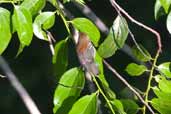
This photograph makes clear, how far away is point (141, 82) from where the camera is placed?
5.21ft

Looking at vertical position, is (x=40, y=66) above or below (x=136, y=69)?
below

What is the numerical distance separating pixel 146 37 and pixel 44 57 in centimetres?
44

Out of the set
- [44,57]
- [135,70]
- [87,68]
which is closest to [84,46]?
[87,68]

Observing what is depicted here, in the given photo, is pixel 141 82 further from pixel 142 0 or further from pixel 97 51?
pixel 97 51

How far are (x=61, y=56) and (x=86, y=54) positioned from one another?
6 cm

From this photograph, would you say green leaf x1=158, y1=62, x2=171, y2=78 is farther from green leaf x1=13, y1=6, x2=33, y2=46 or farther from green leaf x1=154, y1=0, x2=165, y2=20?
green leaf x1=13, y1=6, x2=33, y2=46

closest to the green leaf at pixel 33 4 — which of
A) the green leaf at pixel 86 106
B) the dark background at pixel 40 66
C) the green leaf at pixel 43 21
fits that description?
the green leaf at pixel 43 21

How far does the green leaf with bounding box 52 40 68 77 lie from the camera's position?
27.5 inches

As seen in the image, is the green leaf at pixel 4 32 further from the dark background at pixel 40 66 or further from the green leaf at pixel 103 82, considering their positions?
the dark background at pixel 40 66

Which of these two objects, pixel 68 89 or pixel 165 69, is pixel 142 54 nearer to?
pixel 165 69

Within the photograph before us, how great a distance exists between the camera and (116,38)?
71cm

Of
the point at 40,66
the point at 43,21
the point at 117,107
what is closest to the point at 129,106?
the point at 117,107

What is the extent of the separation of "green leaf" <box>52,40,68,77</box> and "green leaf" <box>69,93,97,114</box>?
0.08 m

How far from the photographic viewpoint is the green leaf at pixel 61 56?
70 cm
